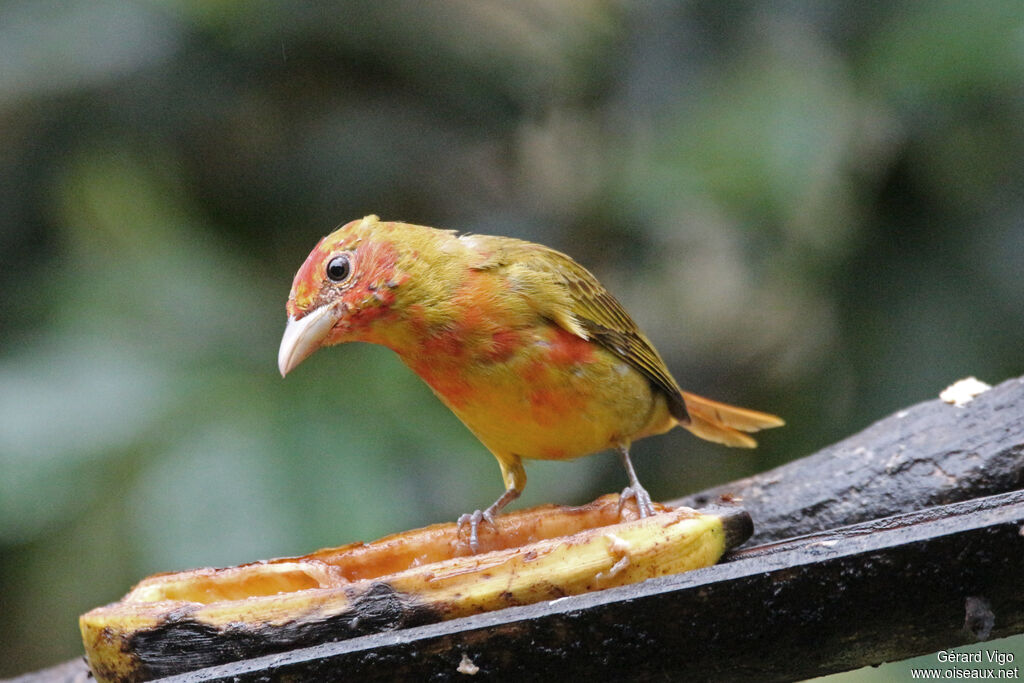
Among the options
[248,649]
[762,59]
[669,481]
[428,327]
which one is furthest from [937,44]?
[248,649]

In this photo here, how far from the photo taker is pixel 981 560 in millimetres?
1768

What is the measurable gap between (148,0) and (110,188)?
0.83 metres

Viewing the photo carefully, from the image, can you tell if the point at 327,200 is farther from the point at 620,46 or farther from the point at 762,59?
the point at 762,59

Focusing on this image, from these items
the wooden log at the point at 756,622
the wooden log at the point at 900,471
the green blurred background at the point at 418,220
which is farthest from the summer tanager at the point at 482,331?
Result: the green blurred background at the point at 418,220

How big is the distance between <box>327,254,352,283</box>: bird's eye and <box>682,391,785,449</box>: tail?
4.40 ft

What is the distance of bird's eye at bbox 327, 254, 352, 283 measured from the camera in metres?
2.79

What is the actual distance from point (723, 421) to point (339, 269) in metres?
1.56

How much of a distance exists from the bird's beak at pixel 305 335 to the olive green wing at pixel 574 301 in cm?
47

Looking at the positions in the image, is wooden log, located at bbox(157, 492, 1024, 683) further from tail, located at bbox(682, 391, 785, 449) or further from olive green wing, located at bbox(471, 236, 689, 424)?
tail, located at bbox(682, 391, 785, 449)

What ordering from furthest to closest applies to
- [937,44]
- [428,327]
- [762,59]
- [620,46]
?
→ 1. [620,46]
2. [762,59]
3. [937,44]
4. [428,327]

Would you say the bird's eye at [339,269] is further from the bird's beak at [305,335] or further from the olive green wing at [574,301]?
the olive green wing at [574,301]

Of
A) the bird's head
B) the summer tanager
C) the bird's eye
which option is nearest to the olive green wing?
the summer tanager

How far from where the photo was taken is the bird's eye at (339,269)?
9.14 feet

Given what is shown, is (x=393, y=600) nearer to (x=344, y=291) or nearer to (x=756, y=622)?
(x=756, y=622)
